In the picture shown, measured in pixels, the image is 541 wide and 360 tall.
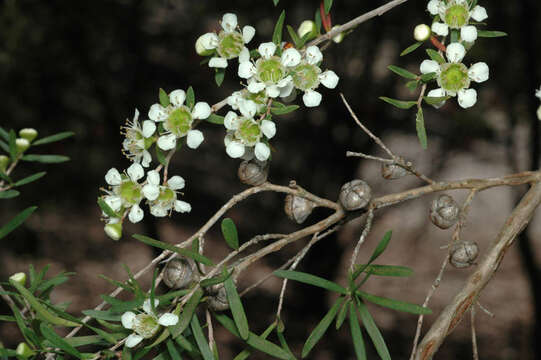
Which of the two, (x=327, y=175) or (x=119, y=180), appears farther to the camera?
(x=327, y=175)

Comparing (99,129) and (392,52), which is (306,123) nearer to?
(392,52)

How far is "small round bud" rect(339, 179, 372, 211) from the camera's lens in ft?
2.60

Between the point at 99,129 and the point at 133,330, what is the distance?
8.90 ft

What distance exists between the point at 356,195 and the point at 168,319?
30 centimetres

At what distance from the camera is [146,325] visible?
760 mm

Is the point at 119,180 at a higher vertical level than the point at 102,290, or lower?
lower

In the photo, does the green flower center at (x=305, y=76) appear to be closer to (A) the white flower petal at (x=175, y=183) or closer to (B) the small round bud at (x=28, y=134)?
(A) the white flower petal at (x=175, y=183)

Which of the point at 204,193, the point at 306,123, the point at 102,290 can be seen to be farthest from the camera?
the point at 204,193

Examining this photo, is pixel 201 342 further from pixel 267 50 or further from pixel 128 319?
pixel 267 50

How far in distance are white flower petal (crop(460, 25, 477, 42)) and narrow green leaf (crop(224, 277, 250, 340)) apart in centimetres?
48

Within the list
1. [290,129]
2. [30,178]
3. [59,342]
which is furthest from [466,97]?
[290,129]

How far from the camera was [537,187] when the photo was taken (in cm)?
86

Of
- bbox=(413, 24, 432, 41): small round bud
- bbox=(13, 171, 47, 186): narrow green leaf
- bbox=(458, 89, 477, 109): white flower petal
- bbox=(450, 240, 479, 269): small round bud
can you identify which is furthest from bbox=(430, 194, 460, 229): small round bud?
bbox=(13, 171, 47, 186): narrow green leaf

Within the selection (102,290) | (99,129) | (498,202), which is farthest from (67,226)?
(498,202)
